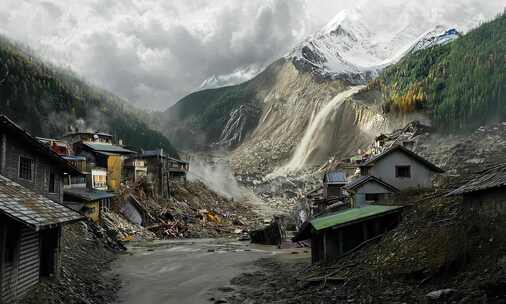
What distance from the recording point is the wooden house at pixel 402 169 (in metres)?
32.5

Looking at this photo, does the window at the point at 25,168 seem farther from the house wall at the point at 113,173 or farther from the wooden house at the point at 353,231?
the house wall at the point at 113,173

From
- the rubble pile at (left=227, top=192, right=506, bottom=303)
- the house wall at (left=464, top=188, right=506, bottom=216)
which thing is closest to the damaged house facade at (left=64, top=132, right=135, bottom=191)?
the rubble pile at (left=227, top=192, right=506, bottom=303)

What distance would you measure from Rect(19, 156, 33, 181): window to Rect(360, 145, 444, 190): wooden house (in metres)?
23.2

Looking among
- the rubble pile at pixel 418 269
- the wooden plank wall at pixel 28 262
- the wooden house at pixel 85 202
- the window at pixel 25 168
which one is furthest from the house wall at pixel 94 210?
the wooden plank wall at pixel 28 262

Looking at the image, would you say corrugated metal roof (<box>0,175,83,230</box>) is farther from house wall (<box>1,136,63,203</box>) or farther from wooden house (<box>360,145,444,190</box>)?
wooden house (<box>360,145,444,190</box>)

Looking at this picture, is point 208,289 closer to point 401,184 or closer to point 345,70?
point 401,184

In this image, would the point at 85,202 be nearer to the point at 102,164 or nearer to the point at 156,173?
the point at 102,164

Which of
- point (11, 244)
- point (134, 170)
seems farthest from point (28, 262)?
point (134, 170)

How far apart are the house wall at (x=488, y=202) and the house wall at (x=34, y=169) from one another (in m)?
19.6

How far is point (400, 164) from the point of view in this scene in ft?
108

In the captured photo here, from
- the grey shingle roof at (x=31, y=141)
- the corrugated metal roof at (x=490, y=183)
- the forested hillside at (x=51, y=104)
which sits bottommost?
the corrugated metal roof at (x=490, y=183)

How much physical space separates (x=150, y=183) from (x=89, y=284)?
141ft

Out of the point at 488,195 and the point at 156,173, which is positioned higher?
the point at 156,173

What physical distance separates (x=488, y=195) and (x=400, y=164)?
18779mm
